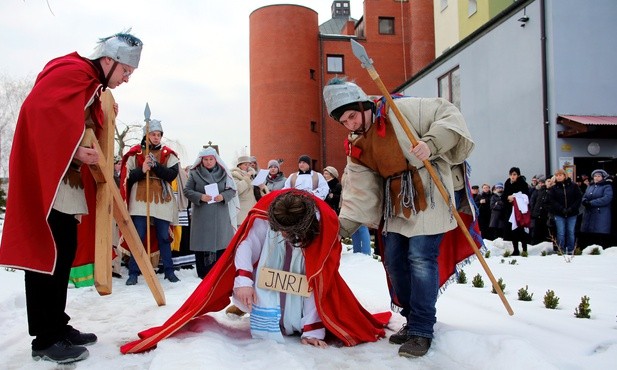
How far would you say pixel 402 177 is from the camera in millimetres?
3209

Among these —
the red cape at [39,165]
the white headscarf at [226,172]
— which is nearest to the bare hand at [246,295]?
the red cape at [39,165]

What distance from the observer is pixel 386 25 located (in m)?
30.5

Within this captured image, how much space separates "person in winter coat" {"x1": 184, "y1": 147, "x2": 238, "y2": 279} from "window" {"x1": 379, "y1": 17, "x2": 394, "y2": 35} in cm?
2551

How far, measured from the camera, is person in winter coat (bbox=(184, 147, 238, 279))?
21.5ft

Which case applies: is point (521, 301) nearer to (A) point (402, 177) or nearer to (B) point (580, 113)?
(A) point (402, 177)

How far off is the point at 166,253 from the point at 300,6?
2491 cm

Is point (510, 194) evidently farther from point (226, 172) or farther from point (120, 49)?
point (120, 49)

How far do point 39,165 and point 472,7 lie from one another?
71.5 ft

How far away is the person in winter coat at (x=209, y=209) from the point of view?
6.57 metres

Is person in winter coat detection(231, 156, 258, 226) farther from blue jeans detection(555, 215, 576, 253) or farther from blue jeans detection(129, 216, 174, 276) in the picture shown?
blue jeans detection(555, 215, 576, 253)

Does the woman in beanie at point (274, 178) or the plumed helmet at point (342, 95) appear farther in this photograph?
the woman in beanie at point (274, 178)

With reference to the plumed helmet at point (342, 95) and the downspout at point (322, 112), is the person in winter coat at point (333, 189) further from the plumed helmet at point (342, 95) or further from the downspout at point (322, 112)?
the downspout at point (322, 112)

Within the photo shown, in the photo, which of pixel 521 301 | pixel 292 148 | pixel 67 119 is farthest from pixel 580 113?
pixel 292 148

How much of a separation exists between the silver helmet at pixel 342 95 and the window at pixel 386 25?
2848cm
